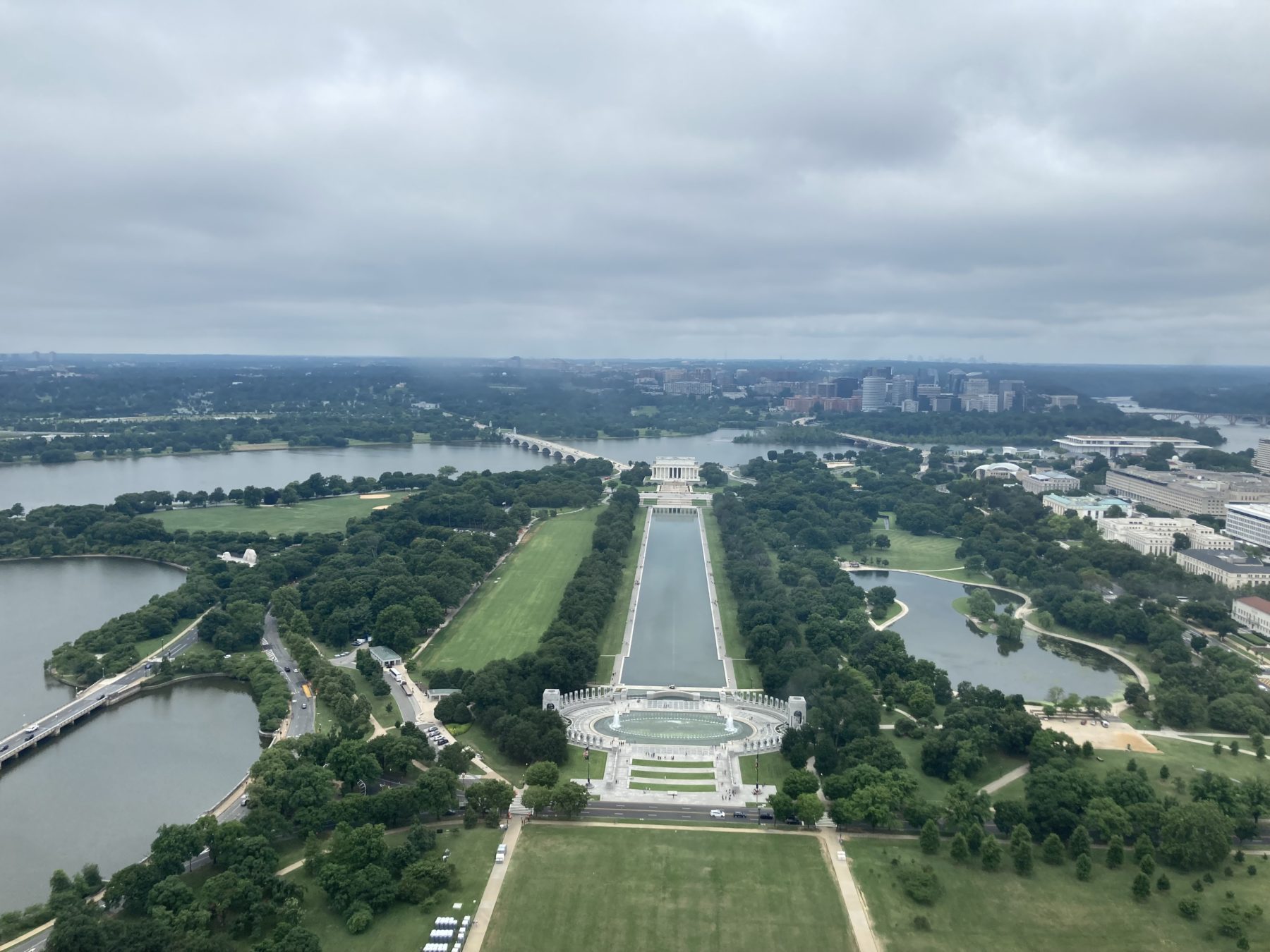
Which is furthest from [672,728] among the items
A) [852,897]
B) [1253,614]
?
[1253,614]

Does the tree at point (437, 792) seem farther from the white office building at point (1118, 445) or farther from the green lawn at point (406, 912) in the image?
the white office building at point (1118, 445)

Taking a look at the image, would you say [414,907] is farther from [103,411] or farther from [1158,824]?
[103,411]

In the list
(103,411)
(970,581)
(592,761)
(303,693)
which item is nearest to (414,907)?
(592,761)

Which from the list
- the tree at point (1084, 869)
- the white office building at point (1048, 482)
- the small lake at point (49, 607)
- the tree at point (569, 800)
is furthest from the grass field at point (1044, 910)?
the white office building at point (1048, 482)

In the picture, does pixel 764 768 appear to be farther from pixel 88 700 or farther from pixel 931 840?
pixel 88 700

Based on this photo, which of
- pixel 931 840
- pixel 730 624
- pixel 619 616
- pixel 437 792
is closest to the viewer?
pixel 931 840
